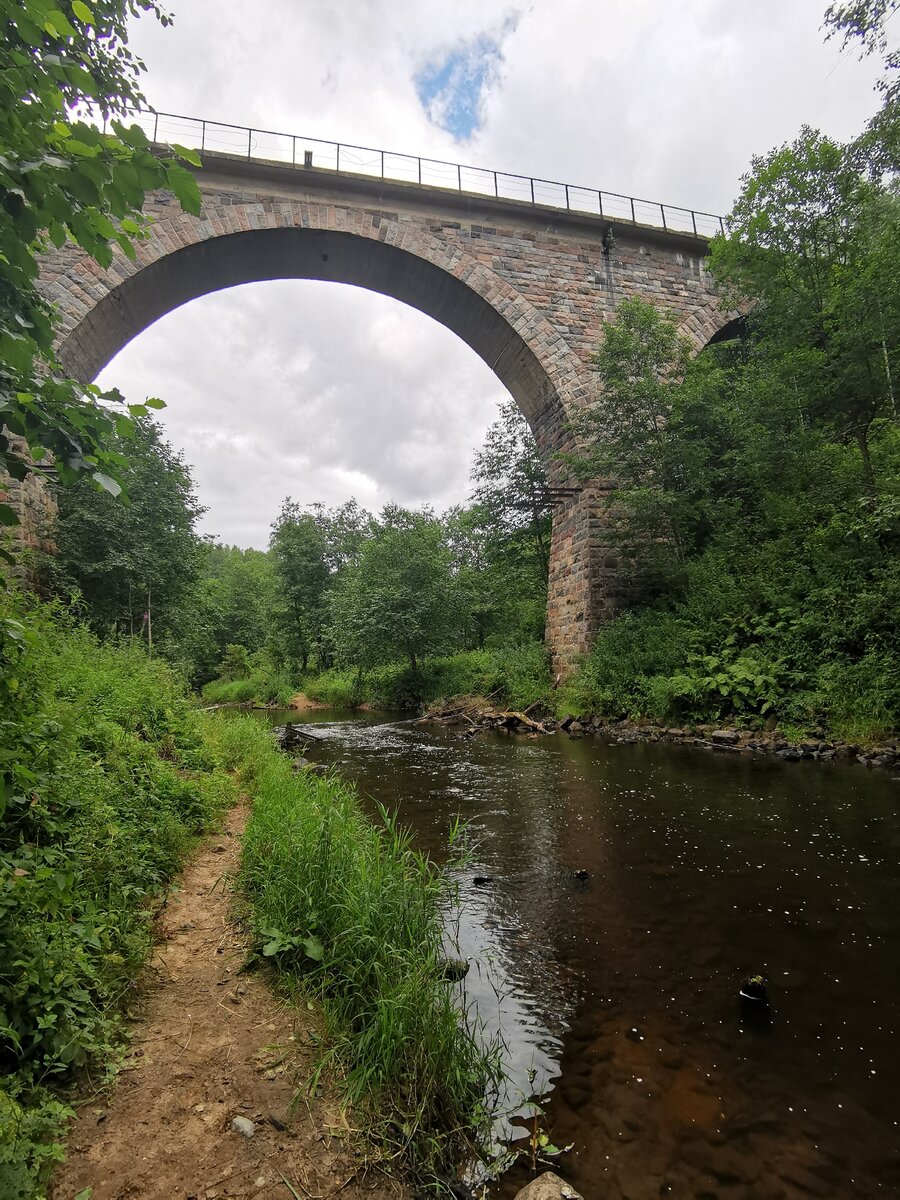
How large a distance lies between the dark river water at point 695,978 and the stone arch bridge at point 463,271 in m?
7.35

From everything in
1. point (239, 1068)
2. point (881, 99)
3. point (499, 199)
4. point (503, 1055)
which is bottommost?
point (503, 1055)

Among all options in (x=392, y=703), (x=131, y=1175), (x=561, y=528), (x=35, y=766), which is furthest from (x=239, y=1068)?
(x=392, y=703)

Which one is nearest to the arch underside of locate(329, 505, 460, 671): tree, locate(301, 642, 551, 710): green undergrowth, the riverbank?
locate(301, 642, 551, 710): green undergrowth

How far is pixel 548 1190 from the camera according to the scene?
1505mm

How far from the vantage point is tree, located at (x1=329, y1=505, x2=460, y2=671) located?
18203 mm

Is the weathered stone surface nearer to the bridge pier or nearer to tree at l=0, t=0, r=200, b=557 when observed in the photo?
the bridge pier

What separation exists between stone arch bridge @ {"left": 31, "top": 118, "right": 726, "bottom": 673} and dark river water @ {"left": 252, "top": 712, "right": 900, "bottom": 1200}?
7.35m

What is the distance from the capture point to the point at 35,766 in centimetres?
249

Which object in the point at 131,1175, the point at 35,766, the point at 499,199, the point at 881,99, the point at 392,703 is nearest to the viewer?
the point at 131,1175

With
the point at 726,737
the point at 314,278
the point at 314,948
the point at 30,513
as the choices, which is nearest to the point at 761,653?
the point at 726,737

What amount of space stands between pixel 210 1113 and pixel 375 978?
2.37 feet

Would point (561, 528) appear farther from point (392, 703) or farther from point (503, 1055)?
point (503, 1055)

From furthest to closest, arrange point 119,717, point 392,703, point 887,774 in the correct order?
1. point 392,703
2. point 887,774
3. point 119,717

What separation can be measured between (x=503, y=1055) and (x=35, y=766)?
2.26 metres
